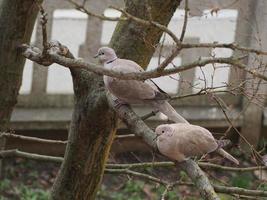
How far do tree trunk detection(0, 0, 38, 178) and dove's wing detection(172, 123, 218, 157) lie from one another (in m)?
0.91

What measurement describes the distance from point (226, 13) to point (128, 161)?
1481 millimetres

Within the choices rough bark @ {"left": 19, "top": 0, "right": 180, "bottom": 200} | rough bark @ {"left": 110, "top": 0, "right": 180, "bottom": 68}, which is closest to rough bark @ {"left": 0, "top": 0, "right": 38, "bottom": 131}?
rough bark @ {"left": 19, "top": 0, "right": 180, "bottom": 200}

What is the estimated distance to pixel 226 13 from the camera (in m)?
→ 5.31

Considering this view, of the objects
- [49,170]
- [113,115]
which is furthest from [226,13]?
[113,115]

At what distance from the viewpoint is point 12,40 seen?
112 inches

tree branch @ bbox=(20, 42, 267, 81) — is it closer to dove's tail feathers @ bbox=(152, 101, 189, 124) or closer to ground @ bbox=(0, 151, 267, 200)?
dove's tail feathers @ bbox=(152, 101, 189, 124)

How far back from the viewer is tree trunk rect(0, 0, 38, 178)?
278 centimetres

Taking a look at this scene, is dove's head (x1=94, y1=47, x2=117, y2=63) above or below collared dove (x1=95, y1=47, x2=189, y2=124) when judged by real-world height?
above

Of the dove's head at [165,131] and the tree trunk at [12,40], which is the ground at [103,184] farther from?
the dove's head at [165,131]

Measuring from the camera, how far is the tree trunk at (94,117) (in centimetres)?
288

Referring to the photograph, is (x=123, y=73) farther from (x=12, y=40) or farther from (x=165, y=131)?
(x=12, y=40)

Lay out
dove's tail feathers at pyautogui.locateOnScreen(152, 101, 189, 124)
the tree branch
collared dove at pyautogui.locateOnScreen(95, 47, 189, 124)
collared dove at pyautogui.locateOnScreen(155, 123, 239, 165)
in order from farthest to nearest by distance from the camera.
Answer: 1. dove's tail feathers at pyautogui.locateOnScreen(152, 101, 189, 124)
2. collared dove at pyautogui.locateOnScreen(95, 47, 189, 124)
3. collared dove at pyautogui.locateOnScreen(155, 123, 239, 165)
4. the tree branch

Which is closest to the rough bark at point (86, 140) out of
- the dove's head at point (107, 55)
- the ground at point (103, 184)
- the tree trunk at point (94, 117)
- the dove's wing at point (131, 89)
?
the tree trunk at point (94, 117)

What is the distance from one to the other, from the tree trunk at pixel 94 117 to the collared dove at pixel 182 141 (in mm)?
617
